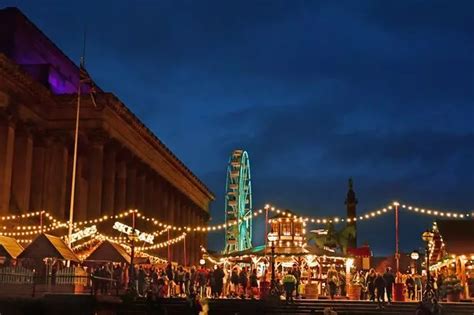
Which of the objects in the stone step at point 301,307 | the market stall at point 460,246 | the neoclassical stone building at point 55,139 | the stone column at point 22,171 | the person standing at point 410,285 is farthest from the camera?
the stone column at point 22,171

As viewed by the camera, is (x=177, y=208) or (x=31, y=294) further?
(x=177, y=208)

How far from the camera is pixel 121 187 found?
64938 mm

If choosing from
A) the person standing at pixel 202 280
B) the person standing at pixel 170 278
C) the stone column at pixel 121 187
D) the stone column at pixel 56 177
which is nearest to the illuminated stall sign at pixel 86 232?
the person standing at pixel 170 278

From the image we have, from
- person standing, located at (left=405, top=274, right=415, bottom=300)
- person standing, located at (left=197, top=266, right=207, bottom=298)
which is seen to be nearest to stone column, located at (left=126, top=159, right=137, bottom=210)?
person standing, located at (left=197, top=266, right=207, bottom=298)

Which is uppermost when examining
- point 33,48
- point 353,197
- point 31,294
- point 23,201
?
point 33,48

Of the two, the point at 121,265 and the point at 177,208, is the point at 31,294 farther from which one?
the point at 177,208

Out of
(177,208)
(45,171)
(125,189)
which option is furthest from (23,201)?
(177,208)

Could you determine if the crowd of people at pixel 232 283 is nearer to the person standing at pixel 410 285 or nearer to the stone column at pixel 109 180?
the person standing at pixel 410 285

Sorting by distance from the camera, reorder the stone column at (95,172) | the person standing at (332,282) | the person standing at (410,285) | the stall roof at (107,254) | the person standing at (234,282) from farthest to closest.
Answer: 1. the stone column at (95,172)
2. the person standing at (410,285)
3. the person standing at (234,282)
4. the person standing at (332,282)
5. the stall roof at (107,254)

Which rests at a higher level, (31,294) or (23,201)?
(23,201)

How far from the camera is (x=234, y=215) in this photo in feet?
267

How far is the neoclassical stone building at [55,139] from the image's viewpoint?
167 feet

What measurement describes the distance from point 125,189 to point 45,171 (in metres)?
10.2

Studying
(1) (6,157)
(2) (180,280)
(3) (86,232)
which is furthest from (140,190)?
(2) (180,280)
